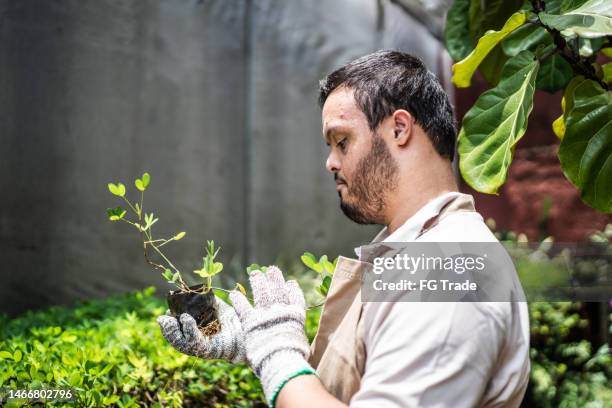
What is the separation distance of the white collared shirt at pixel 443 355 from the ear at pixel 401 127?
1.38 ft

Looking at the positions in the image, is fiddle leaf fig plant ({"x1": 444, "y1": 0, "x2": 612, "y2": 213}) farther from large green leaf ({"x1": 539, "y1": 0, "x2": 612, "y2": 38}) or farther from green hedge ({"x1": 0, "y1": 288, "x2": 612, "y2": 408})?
green hedge ({"x1": 0, "y1": 288, "x2": 612, "y2": 408})

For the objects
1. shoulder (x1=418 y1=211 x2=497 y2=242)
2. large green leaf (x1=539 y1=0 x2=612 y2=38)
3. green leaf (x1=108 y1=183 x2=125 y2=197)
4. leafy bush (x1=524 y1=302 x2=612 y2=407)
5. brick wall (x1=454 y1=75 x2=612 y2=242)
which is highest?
large green leaf (x1=539 y1=0 x2=612 y2=38)

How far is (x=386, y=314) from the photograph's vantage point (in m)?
1.36

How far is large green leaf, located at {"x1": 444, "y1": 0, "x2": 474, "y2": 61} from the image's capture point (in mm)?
2670

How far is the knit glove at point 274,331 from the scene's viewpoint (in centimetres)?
142

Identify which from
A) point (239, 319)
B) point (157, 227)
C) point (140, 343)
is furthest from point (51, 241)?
point (239, 319)

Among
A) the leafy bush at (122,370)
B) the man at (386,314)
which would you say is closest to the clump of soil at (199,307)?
the man at (386,314)

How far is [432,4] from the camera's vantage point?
6434mm

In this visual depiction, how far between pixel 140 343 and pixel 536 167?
3.67 meters

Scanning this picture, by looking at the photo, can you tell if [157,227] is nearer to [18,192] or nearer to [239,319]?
[18,192]

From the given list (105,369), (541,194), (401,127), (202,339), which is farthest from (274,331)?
(541,194)

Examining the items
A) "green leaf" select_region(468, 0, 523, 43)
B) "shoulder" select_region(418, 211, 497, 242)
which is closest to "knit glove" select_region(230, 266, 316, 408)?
"shoulder" select_region(418, 211, 497, 242)

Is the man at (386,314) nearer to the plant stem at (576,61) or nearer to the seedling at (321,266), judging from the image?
the seedling at (321,266)

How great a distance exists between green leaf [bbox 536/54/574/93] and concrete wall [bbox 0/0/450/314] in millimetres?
3075
